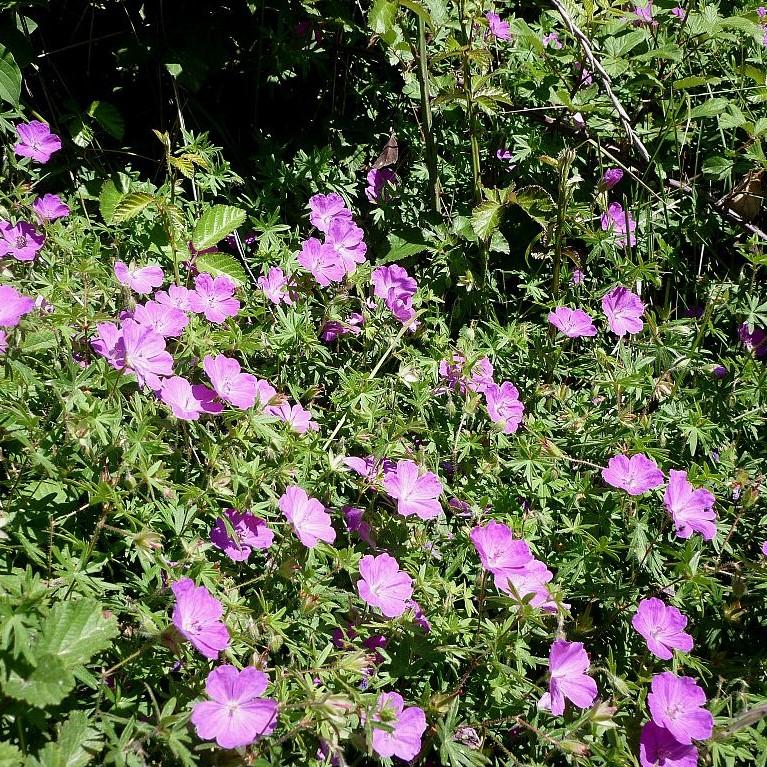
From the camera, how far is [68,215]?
2662mm

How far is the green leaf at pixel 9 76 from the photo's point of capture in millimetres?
2514

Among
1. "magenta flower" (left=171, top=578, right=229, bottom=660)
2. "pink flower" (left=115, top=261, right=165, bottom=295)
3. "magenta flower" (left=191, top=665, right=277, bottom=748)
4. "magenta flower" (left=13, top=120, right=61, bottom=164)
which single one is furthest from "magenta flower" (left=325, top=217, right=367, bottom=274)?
"magenta flower" (left=191, top=665, right=277, bottom=748)

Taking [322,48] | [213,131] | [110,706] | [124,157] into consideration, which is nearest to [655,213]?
[322,48]

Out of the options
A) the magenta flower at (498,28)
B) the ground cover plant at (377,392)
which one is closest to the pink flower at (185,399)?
the ground cover plant at (377,392)

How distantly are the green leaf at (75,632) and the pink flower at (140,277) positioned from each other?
3.25 ft

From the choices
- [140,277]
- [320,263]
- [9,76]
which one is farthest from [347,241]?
[9,76]

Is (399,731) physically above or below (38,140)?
below

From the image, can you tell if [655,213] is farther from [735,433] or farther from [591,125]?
[735,433]

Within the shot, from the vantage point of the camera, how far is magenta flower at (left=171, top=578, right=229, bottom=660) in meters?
1.52

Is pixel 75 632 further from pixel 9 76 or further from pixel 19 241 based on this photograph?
pixel 9 76

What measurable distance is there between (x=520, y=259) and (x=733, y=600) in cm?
145

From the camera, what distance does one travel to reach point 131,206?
2.50 m

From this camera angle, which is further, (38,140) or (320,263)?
(38,140)

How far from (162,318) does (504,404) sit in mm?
972
